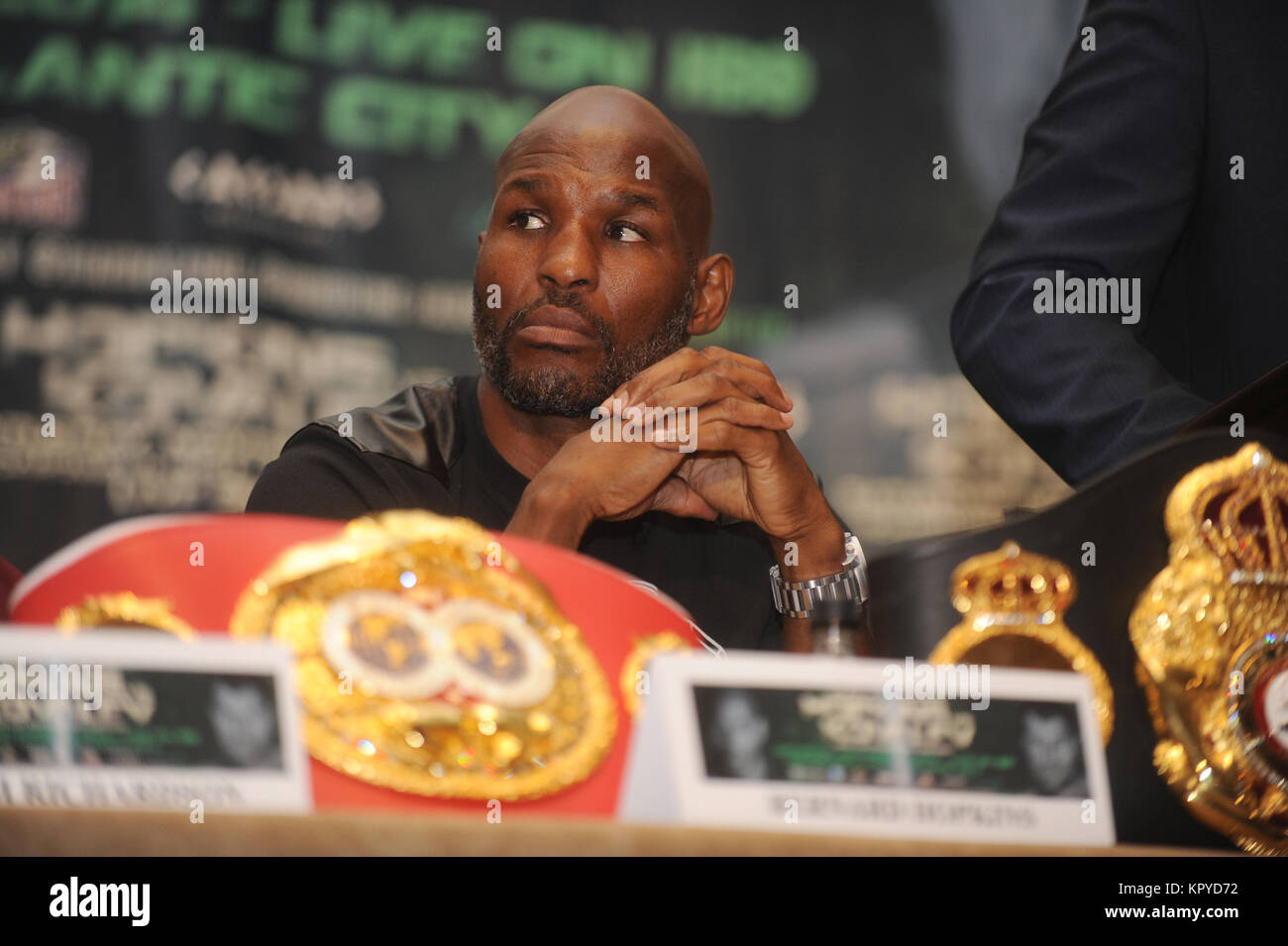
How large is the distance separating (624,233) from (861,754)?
954mm

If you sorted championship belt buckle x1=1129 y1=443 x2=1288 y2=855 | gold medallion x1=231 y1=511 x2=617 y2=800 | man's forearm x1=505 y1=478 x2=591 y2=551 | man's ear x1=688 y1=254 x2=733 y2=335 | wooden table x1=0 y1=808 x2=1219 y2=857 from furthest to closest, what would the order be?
man's ear x1=688 y1=254 x2=733 y2=335
man's forearm x1=505 y1=478 x2=591 y2=551
championship belt buckle x1=1129 y1=443 x2=1288 y2=855
gold medallion x1=231 y1=511 x2=617 y2=800
wooden table x1=0 y1=808 x2=1219 y2=857

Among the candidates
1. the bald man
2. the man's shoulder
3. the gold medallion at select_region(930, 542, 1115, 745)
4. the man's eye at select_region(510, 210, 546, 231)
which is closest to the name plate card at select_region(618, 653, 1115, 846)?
the gold medallion at select_region(930, 542, 1115, 745)

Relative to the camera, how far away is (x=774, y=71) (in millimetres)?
2631

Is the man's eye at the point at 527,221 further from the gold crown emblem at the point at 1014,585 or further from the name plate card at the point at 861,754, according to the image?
the name plate card at the point at 861,754

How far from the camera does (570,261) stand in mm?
1394

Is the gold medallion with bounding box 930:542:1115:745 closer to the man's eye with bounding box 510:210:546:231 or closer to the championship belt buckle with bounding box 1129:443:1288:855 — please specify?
the championship belt buckle with bounding box 1129:443:1288:855

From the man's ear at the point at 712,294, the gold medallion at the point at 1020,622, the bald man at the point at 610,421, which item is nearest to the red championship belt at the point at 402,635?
the gold medallion at the point at 1020,622

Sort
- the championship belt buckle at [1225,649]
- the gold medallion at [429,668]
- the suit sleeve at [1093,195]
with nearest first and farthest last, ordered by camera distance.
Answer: the gold medallion at [429,668] < the championship belt buckle at [1225,649] < the suit sleeve at [1093,195]

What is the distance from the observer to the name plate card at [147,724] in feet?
1.77

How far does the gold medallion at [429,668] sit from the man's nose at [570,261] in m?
0.73

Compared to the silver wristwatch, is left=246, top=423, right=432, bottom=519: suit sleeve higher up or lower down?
higher up

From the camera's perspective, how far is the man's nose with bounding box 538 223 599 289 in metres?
1.39
